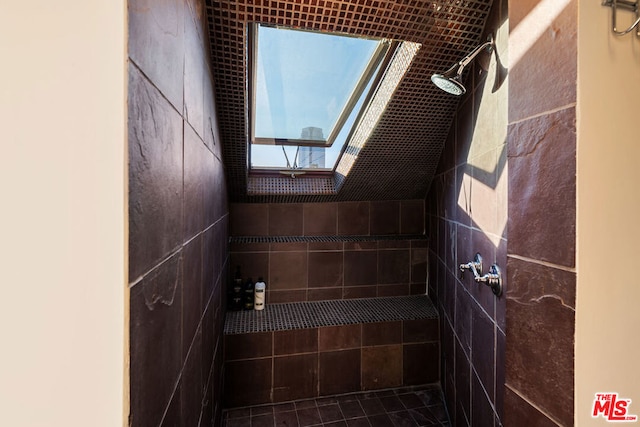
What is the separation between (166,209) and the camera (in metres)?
0.58

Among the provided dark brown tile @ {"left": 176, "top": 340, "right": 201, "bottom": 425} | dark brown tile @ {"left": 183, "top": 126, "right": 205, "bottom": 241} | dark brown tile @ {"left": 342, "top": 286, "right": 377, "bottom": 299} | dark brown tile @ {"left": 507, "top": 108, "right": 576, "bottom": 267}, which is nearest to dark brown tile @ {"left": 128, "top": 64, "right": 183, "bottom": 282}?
dark brown tile @ {"left": 183, "top": 126, "right": 205, "bottom": 241}

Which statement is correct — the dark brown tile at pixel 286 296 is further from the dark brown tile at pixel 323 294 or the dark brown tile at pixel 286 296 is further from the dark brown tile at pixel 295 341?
the dark brown tile at pixel 295 341

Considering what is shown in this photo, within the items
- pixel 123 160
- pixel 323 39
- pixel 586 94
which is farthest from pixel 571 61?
pixel 323 39

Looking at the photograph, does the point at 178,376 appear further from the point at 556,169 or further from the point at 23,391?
the point at 556,169

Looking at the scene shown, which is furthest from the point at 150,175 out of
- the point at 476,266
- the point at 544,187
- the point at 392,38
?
the point at 476,266

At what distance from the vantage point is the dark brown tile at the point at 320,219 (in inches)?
96.9

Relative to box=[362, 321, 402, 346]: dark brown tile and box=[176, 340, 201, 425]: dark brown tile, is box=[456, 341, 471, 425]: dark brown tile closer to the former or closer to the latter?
box=[362, 321, 402, 346]: dark brown tile

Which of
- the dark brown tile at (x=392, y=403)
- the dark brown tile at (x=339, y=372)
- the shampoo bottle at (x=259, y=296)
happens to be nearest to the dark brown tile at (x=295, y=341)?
the dark brown tile at (x=339, y=372)

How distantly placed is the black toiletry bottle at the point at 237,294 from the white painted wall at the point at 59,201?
6.27 ft

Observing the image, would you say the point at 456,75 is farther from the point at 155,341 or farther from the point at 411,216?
the point at 411,216

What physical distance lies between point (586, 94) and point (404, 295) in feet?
6.96

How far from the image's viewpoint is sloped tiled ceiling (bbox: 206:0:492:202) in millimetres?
1076

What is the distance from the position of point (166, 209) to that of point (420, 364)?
7.17 feet

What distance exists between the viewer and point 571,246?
62 centimetres
